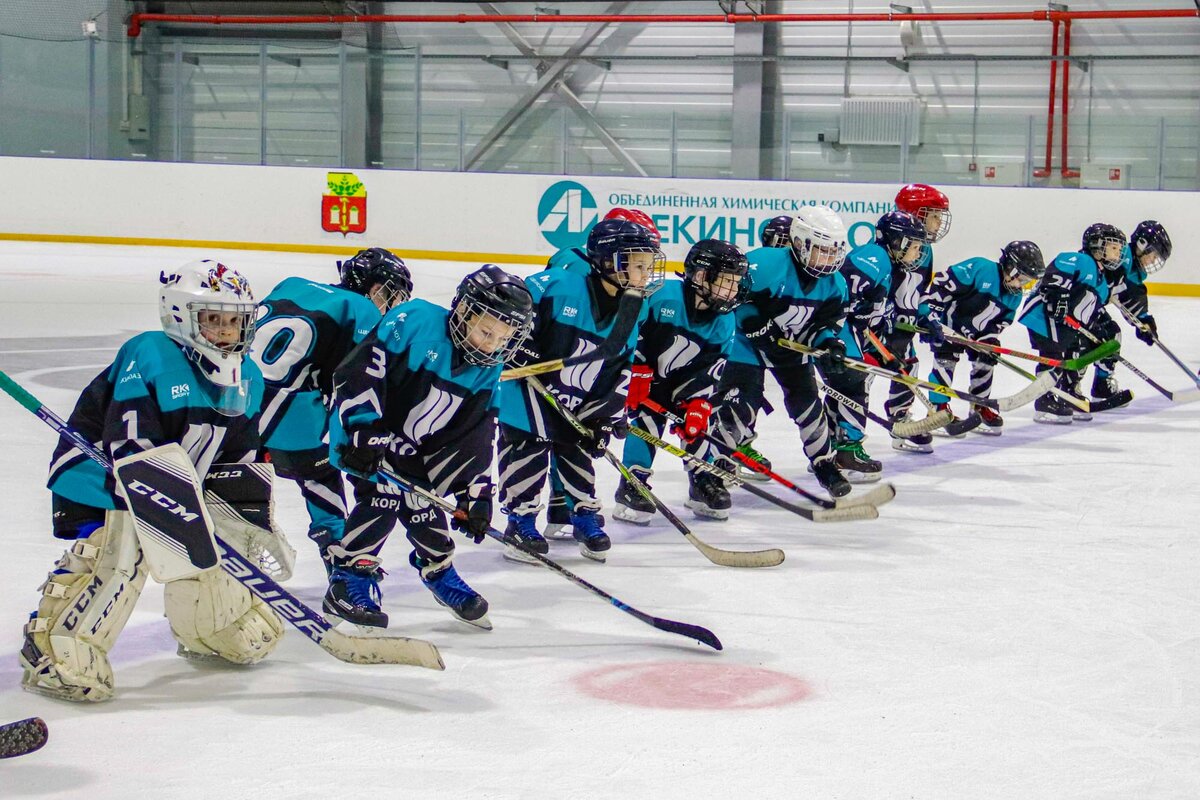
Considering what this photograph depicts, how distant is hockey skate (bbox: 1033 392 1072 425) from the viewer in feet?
22.6

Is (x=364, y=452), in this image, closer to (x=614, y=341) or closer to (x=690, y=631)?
(x=690, y=631)

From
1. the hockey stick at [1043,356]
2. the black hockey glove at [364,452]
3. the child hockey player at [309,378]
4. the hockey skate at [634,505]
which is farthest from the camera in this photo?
the hockey stick at [1043,356]

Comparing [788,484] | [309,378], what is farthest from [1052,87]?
[309,378]

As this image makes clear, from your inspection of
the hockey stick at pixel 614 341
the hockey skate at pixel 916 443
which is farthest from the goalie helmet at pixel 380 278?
the hockey skate at pixel 916 443

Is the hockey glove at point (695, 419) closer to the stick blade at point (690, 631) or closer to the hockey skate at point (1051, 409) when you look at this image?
the stick blade at point (690, 631)

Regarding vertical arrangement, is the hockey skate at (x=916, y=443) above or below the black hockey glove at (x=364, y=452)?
below

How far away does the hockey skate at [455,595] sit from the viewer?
3.20 m

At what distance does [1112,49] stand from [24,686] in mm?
14270

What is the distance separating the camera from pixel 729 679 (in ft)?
9.62

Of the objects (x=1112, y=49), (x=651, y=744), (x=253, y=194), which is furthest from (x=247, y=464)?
(x=1112, y=49)

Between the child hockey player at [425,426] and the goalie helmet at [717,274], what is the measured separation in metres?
1.26

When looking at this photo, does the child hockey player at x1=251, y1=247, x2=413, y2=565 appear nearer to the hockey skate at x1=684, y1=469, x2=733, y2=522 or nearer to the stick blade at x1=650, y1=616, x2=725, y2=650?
the stick blade at x1=650, y1=616, x2=725, y2=650

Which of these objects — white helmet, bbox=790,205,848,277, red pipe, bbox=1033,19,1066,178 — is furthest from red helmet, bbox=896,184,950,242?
red pipe, bbox=1033,19,1066,178

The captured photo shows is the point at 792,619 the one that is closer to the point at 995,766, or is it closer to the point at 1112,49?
the point at 995,766
